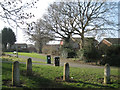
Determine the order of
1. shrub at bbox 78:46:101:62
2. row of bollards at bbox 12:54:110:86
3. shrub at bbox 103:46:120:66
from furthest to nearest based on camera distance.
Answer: shrub at bbox 78:46:101:62
shrub at bbox 103:46:120:66
row of bollards at bbox 12:54:110:86

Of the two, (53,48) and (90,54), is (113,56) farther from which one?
(53,48)

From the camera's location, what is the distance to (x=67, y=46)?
30.9 meters

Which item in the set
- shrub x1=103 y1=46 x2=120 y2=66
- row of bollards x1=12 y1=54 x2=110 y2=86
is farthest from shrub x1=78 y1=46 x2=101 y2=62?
row of bollards x1=12 y1=54 x2=110 y2=86

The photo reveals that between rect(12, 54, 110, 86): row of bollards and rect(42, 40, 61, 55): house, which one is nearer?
rect(12, 54, 110, 86): row of bollards

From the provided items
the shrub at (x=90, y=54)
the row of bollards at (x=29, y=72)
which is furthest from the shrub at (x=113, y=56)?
the row of bollards at (x=29, y=72)

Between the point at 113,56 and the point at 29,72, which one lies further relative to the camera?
the point at 113,56

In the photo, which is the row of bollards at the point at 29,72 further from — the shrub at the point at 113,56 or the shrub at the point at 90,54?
the shrub at the point at 90,54

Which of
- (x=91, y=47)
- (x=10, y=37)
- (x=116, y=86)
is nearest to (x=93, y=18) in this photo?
(x=91, y=47)

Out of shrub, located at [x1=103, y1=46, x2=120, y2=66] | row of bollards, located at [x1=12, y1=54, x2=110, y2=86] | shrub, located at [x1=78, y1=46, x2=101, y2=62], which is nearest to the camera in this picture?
row of bollards, located at [x1=12, y1=54, x2=110, y2=86]

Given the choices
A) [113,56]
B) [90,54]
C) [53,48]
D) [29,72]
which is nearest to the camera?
[29,72]

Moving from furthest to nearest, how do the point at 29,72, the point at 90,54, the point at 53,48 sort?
1. the point at 53,48
2. the point at 90,54
3. the point at 29,72

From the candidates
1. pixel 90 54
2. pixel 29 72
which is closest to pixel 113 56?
pixel 90 54

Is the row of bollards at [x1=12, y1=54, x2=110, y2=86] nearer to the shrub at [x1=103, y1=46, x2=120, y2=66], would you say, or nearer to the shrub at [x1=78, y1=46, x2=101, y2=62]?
the shrub at [x1=103, y1=46, x2=120, y2=66]

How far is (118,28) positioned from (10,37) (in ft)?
136
